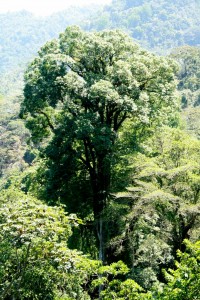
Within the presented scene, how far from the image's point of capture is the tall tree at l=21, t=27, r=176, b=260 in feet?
40.5

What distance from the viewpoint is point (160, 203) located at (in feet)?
34.9

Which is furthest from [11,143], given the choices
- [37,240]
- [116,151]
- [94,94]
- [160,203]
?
[37,240]

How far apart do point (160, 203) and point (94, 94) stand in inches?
155

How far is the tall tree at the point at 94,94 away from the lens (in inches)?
486

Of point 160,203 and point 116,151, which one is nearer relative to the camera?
point 160,203

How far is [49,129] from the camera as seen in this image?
1509 centimetres

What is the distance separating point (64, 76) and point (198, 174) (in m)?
5.16

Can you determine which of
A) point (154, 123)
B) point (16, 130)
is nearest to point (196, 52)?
point (16, 130)

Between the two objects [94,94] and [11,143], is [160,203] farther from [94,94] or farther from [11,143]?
[11,143]

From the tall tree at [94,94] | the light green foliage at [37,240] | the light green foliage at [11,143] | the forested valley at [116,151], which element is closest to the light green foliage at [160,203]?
the forested valley at [116,151]

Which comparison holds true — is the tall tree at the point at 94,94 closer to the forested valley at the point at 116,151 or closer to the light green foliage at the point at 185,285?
the forested valley at the point at 116,151

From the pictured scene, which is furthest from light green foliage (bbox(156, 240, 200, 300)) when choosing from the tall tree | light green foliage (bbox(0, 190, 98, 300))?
the tall tree

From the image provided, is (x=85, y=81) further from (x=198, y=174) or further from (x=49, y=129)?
(x=198, y=174)

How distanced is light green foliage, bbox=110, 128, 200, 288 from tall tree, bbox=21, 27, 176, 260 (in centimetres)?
105
